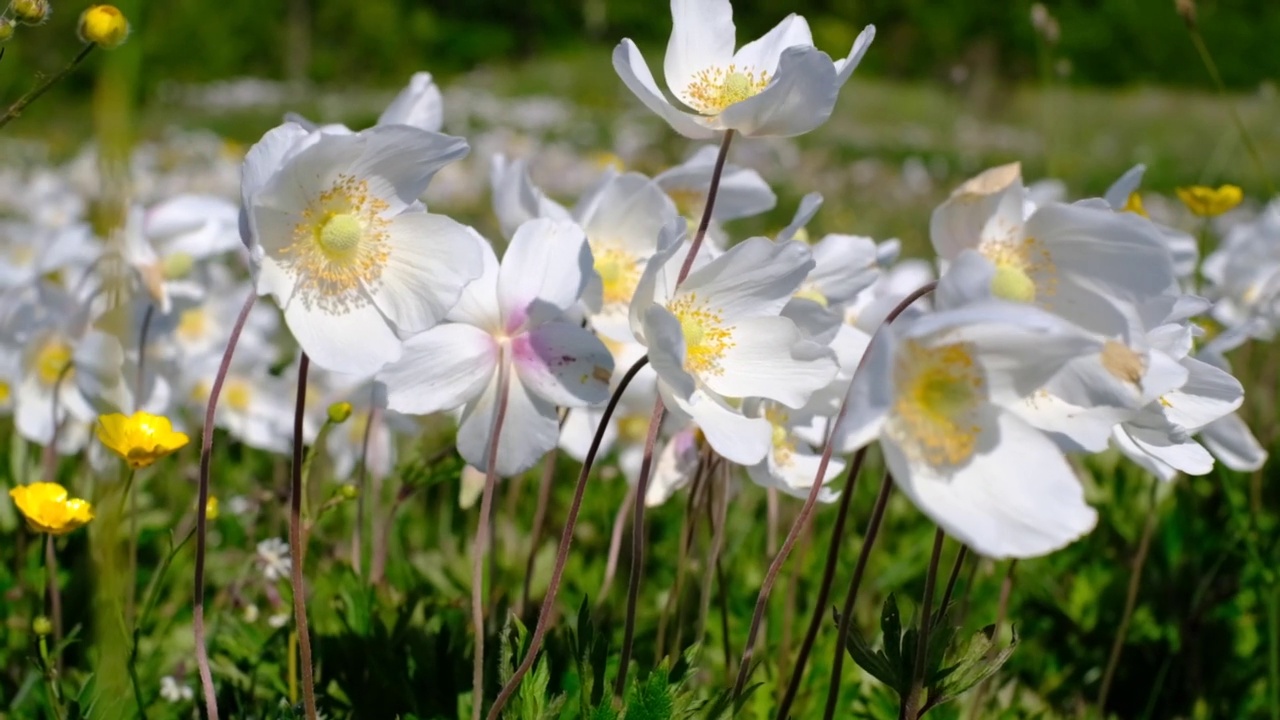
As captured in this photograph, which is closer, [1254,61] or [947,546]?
[947,546]

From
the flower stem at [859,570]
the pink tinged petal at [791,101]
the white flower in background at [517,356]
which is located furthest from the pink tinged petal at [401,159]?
the flower stem at [859,570]

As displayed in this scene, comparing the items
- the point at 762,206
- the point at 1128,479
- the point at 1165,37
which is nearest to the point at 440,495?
the point at 762,206

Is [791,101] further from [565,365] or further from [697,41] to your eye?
[565,365]

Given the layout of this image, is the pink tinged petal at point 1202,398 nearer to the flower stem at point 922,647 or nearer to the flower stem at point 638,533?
the flower stem at point 922,647

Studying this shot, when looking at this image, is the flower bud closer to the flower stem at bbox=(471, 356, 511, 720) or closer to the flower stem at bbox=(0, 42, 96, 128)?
the flower stem at bbox=(0, 42, 96, 128)

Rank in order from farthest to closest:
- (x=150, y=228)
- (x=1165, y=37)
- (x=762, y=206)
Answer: (x=1165, y=37), (x=150, y=228), (x=762, y=206)

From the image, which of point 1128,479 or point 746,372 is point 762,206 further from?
point 1128,479

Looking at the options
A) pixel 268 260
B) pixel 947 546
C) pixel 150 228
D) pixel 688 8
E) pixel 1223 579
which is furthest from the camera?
pixel 947 546

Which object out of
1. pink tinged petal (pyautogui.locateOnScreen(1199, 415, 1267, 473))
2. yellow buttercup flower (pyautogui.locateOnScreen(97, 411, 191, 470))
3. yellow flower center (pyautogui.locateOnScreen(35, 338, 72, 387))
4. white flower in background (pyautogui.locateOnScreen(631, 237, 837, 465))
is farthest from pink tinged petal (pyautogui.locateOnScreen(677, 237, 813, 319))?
yellow flower center (pyautogui.locateOnScreen(35, 338, 72, 387))
